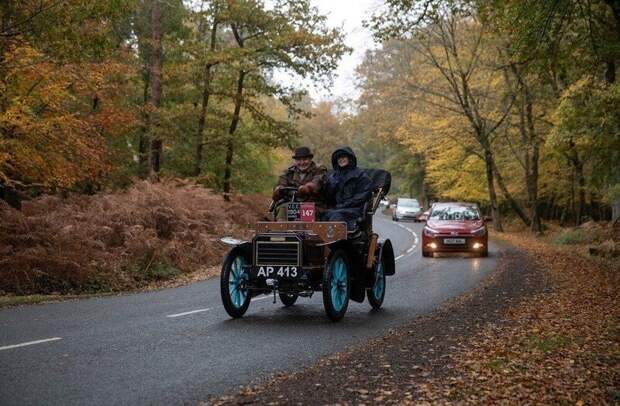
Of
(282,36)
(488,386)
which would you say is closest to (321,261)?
(488,386)

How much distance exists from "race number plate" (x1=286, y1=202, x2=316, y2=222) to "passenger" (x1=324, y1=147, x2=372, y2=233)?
0.35 m

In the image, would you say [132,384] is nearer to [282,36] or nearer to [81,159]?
[81,159]

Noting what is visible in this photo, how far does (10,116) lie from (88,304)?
18.3ft

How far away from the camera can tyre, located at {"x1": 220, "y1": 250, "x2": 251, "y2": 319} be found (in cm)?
927

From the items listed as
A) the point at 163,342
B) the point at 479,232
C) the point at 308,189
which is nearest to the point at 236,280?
the point at 308,189

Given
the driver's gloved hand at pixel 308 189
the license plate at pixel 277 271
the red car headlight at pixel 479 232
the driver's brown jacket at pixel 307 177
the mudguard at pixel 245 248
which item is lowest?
the license plate at pixel 277 271

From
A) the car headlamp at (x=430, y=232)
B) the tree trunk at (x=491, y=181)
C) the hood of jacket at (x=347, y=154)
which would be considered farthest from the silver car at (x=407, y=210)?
the hood of jacket at (x=347, y=154)

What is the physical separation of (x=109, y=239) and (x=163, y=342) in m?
9.06

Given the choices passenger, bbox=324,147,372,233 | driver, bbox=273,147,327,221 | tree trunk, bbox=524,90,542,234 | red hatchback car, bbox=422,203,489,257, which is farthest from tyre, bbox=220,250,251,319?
tree trunk, bbox=524,90,542,234

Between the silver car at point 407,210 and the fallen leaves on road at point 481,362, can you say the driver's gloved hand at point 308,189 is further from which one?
the silver car at point 407,210

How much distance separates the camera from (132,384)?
5.81 metres

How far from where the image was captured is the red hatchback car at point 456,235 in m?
21.1

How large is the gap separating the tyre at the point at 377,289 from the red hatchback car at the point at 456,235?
34.2 ft

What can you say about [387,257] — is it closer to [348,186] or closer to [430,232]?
[348,186]
